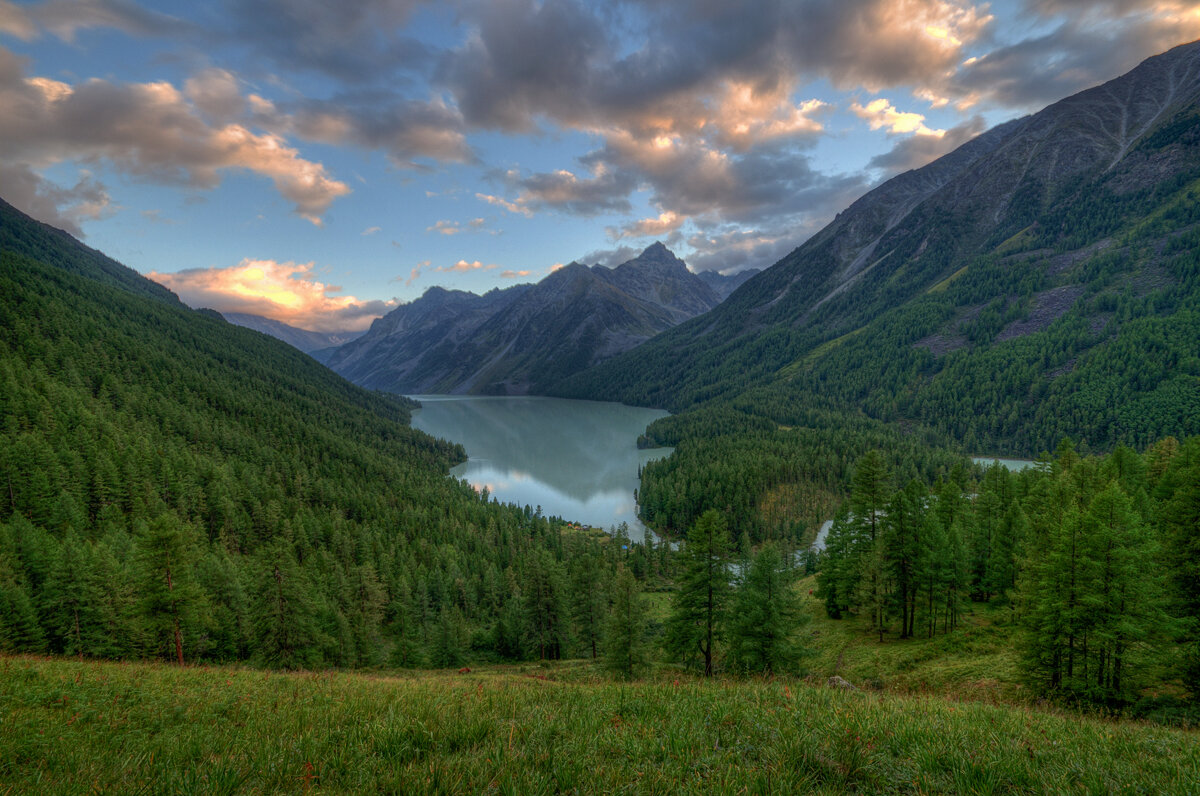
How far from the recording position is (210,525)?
254 ft

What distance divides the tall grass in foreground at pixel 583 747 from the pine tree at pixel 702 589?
1971 cm

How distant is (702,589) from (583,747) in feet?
87.0

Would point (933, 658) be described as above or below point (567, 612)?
above

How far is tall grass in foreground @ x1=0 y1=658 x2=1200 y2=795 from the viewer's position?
5.26 metres

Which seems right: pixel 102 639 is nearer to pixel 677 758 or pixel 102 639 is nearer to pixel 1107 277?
pixel 677 758

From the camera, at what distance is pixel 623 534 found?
323 feet

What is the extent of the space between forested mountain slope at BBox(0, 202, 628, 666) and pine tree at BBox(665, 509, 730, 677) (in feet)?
59.6

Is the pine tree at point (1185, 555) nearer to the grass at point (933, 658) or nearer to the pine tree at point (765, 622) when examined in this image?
the grass at point (933, 658)

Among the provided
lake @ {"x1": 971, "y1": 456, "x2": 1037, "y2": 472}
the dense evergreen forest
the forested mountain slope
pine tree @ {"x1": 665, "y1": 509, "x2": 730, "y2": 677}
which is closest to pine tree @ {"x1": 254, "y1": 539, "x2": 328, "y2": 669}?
the forested mountain slope

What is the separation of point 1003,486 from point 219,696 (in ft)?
228

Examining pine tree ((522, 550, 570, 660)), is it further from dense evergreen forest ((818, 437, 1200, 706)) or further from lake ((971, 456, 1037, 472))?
lake ((971, 456, 1037, 472))

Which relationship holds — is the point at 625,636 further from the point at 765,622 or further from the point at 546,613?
the point at 546,613

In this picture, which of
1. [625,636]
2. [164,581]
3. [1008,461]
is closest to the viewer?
[164,581]

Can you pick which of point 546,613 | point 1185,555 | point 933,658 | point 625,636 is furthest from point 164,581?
point 1185,555
